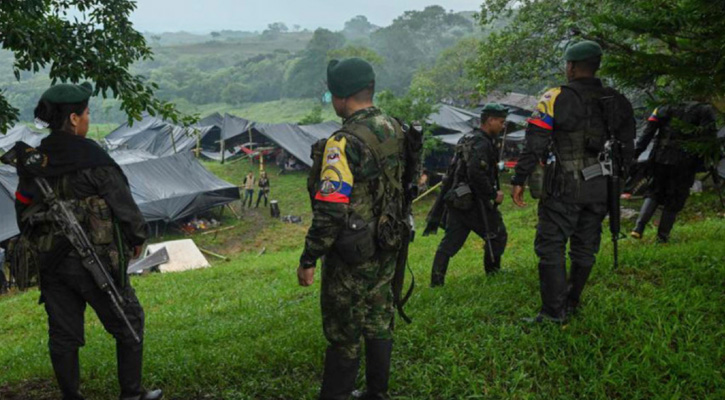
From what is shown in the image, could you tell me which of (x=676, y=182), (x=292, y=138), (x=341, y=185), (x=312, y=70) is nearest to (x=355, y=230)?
(x=341, y=185)

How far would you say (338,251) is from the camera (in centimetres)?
294

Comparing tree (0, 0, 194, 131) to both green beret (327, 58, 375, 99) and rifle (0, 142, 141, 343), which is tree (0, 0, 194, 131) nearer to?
rifle (0, 142, 141, 343)

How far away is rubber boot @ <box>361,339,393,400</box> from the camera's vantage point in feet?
10.0

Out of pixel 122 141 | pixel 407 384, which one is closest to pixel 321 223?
pixel 407 384

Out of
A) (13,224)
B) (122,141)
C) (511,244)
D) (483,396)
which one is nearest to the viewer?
(483,396)

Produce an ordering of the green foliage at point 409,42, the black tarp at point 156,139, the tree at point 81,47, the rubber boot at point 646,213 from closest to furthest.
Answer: the tree at point 81,47, the rubber boot at point 646,213, the black tarp at point 156,139, the green foliage at point 409,42

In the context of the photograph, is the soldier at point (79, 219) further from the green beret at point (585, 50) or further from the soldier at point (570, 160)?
the green beret at point (585, 50)

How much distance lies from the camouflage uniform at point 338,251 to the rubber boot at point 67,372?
150cm

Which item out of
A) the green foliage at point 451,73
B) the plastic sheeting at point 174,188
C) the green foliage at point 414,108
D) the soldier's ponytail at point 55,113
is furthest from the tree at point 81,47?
the green foliage at point 451,73

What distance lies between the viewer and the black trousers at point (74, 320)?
3.14 meters

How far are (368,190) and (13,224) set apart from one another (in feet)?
54.9

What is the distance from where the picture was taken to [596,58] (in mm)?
3646

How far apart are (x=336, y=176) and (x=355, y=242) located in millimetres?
372

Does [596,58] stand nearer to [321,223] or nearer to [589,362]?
[589,362]
